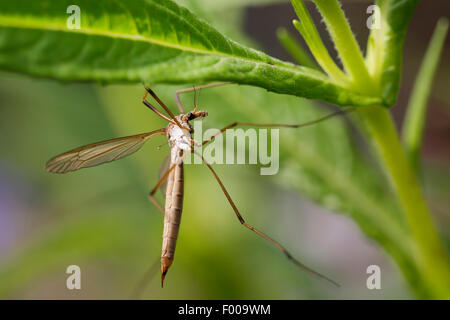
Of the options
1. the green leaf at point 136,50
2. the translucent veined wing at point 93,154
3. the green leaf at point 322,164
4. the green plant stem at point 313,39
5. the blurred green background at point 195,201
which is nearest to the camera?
the green leaf at point 136,50

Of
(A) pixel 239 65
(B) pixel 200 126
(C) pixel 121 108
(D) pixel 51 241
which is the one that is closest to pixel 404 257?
(B) pixel 200 126

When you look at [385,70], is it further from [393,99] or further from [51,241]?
[51,241]

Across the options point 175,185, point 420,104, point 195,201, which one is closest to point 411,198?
point 420,104

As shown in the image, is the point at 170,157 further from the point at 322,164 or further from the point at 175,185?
the point at 322,164

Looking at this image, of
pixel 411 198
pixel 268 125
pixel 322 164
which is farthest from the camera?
pixel 322 164

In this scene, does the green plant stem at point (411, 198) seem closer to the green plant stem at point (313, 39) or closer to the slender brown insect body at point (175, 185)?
the green plant stem at point (313, 39)

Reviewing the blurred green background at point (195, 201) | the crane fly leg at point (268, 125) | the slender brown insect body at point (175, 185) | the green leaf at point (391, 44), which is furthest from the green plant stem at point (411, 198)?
the slender brown insect body at point (175, 185)
